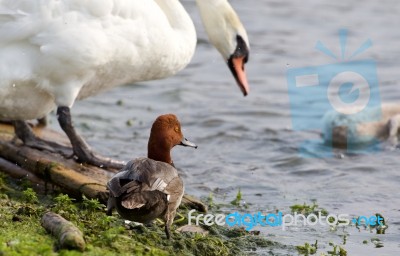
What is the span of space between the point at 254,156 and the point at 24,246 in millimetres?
4651

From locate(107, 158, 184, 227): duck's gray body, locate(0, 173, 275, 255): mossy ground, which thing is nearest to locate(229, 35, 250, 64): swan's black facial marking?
locate(0, 173, 275, 255): mossy ground

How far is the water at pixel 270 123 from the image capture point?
796 cm

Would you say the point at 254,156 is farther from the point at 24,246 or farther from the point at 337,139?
the point at 24,246

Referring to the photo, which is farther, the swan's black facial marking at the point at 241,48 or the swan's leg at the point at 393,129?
the swan's leg at the point at 393,129

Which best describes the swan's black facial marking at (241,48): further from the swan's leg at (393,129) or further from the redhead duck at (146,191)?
the redhead duck at (146,191)

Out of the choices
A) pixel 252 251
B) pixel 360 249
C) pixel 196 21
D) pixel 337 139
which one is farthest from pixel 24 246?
pixel 196 21

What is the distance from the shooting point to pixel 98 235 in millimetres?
5742

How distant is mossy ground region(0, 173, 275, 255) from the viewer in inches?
213

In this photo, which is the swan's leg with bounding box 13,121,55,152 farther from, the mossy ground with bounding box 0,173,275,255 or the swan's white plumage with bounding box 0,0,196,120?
the mossy ground with bounding box 0,173,275,255

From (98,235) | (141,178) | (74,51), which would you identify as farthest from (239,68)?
(98,235)

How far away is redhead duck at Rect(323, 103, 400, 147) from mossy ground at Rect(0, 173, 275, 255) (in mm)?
3728

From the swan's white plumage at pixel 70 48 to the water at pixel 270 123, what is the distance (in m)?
1.31

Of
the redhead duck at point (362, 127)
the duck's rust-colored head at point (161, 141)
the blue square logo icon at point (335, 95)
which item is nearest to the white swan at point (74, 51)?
the duck's rust-colored head at point (161, 141)

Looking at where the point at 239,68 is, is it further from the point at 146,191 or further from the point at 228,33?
the point at 146,191
